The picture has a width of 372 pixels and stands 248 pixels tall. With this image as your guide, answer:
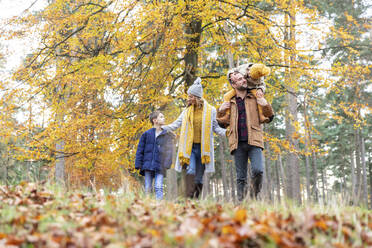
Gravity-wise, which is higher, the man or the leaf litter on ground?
the man

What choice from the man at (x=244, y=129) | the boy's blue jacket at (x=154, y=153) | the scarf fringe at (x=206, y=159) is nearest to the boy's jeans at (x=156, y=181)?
the boy's blue jacket at (x=154, y=153)

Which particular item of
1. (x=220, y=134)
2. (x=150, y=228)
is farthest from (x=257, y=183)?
(x=150, y=228)

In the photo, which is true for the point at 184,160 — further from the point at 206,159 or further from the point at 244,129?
the point at 244,129

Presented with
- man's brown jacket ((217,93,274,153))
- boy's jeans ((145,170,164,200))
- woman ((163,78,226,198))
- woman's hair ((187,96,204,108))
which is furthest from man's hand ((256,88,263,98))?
boy's jeans ((145,170,164,200))

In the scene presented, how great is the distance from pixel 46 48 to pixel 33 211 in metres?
5.96

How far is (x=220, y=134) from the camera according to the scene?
18.2 ft

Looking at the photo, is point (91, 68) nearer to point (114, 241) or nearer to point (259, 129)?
point (259, 129)

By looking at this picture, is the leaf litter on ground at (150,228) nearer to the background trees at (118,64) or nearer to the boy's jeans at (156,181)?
the boy's jeans at (156,181)

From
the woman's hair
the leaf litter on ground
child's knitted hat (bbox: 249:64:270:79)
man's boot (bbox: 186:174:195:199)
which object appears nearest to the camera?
the leaf litter on ground

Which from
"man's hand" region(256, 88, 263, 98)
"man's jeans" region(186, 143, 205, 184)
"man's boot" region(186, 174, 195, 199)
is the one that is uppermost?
"man's hand" region(256, 88, 263, 98)

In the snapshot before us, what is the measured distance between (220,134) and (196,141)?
1.45 ft

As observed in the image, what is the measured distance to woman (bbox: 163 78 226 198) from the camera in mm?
5371

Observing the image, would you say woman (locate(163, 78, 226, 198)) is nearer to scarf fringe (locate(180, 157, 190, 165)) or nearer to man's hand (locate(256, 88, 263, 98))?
scarf fringe (locate(180, 157, 190, 165))

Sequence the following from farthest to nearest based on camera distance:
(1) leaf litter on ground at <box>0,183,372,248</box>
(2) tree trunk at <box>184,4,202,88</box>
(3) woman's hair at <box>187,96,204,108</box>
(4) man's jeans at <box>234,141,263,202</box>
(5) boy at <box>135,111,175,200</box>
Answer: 1. (2) tree trunk at <box>184,4,202,88</box>
2. (5) boy at <box>135,111,175,200</box>
3. (3) woman's hair at <box>187,96,204,108</box>
4. (4) man's jeans at <box>234,141,263,202</box>
5. (1) leaf litter on ground at <box>0,183,372,248</box>
